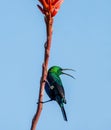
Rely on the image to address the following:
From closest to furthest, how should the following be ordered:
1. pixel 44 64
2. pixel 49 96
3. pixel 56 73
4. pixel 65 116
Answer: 1. pixel 44 64
2. pixel 65 116
3. pixel 49 96
4. pixel 56 73

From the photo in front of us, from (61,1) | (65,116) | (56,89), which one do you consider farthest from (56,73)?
(61,1)

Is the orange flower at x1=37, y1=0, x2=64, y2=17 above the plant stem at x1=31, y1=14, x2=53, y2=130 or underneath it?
above

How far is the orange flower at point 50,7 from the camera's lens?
172 centimetres

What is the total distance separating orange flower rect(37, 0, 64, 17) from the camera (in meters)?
1.72

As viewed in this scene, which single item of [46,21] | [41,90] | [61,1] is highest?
[61,1]

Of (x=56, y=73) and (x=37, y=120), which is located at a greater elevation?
(x=56, y=73)

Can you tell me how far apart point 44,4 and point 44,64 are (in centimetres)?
33

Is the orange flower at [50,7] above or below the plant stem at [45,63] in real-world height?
above

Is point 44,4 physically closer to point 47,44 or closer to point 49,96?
point 47,44

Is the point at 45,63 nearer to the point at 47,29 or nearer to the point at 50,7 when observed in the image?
the point at 47,29

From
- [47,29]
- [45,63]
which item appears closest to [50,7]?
[47,29]

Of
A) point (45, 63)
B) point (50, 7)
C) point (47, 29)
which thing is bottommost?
point (45, 63)

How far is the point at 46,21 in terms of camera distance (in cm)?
181

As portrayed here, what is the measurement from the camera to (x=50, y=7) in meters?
1.76
